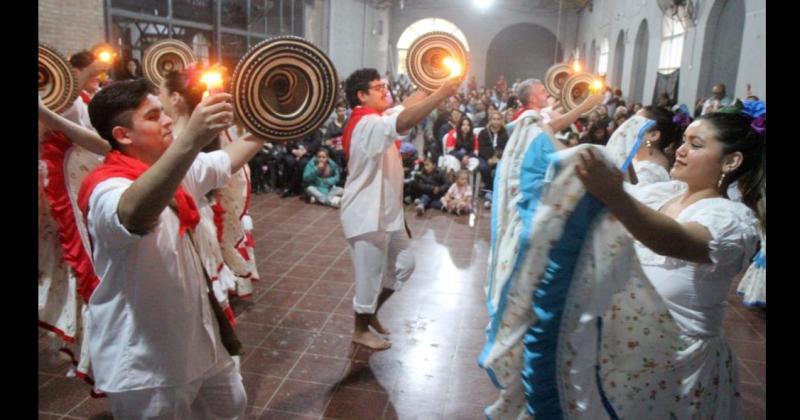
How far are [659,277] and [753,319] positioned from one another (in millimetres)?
3595

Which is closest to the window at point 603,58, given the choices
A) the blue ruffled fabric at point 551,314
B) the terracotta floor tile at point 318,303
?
the terracotta floor tile at point 318,303

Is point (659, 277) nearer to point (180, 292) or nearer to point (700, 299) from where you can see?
point (700, 299)

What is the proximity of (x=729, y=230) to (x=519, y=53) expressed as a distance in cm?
2889

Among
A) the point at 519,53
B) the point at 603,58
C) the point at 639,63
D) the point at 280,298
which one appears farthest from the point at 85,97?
the point at 519,53

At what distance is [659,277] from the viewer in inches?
78.2

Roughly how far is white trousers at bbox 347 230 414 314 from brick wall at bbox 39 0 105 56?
7.23 m

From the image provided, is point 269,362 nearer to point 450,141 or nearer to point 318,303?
point 318,303

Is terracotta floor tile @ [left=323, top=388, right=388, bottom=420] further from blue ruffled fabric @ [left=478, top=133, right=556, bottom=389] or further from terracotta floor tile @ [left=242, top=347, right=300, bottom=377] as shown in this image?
blue ruffled fabric @ [left=478, top=133, right=556, bottom=389]

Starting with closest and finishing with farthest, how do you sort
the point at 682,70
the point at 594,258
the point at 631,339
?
the point at 594,258
the point at 631,339
the point at 682,70

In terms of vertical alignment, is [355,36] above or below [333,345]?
above

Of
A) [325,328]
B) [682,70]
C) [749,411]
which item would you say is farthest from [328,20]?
[749,411]

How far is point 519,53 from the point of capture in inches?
1147

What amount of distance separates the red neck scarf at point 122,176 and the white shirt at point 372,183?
172 centimetres

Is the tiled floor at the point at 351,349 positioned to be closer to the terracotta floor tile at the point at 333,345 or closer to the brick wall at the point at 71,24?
the terracotta floor tile at the point at 333,345
